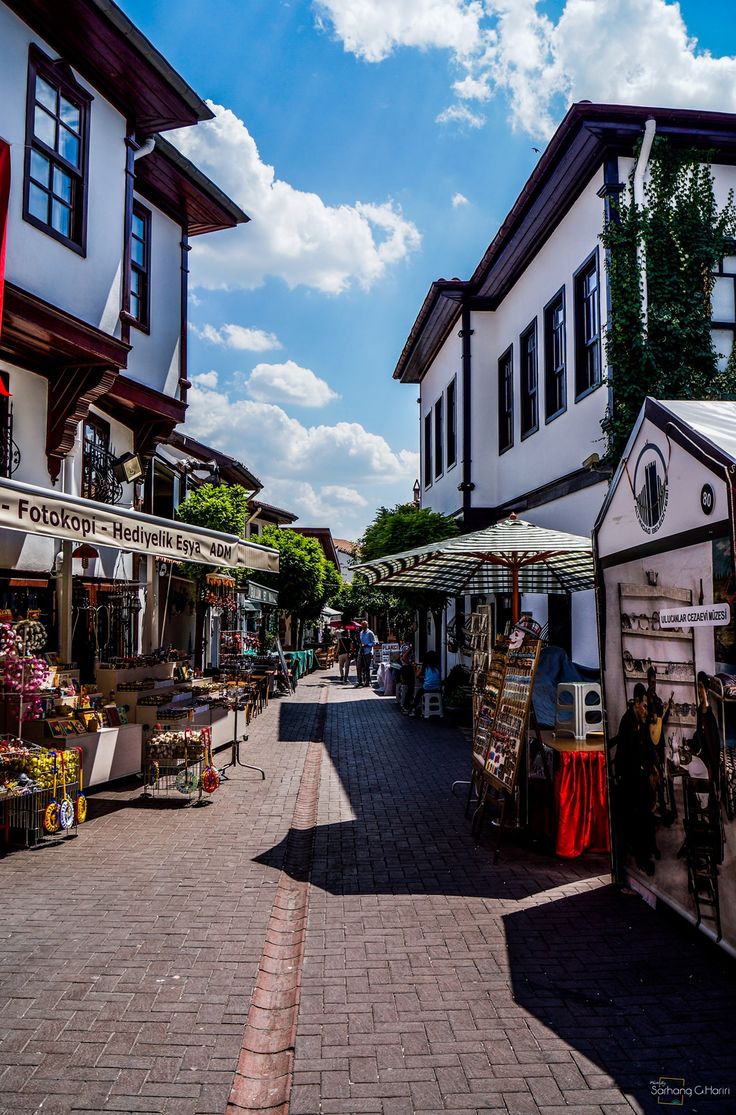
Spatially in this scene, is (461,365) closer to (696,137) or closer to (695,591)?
(696,137)

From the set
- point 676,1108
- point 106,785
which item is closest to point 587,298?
point 106,785

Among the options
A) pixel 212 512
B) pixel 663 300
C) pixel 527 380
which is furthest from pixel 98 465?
pixel 663 300

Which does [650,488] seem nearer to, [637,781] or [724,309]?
[637,781]

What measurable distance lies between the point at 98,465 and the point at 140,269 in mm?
3316

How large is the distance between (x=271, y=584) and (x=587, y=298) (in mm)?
14662

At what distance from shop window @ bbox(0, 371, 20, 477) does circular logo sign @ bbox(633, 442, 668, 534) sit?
7561 mm

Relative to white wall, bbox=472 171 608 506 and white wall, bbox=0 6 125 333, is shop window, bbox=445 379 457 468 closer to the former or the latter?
white wall, bbox=472 171 608 506

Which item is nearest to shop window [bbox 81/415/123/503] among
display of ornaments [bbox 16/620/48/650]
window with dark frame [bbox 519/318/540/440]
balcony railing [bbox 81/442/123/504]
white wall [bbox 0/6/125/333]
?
balcony railing [bbox 81/442/123/504]

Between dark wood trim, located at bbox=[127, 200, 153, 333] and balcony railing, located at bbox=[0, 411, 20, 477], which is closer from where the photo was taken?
balcony railing, located at bbox=[0, 411, 20, 477]

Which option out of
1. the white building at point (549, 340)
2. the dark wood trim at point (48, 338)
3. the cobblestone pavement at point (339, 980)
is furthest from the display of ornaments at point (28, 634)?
the white building at point (549, 340)

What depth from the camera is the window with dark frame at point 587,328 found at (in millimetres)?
12008

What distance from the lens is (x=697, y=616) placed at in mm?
4660

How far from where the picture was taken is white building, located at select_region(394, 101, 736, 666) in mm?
11188

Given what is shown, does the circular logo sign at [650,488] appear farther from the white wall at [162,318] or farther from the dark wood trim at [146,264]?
the dark wood trim at [146,264]
